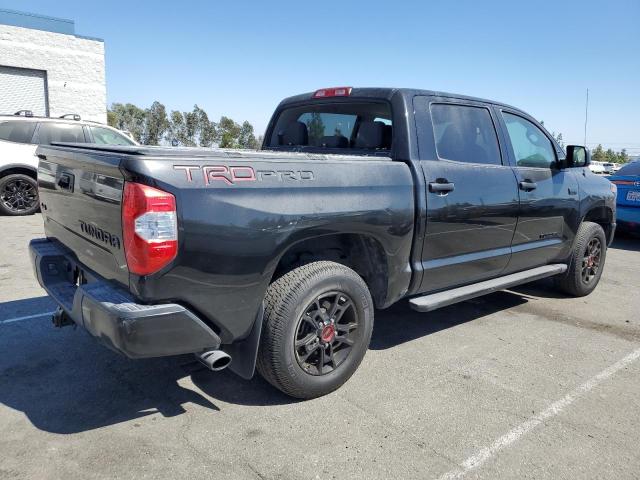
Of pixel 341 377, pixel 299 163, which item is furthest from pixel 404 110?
pixel 341 377

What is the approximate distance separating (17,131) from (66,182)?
7.60 m

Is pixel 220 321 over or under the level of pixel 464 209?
under

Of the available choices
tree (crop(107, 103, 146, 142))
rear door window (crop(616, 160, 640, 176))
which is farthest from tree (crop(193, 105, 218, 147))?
rear door window (crop(616, 160, 640, 176))

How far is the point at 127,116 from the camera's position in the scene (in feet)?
107

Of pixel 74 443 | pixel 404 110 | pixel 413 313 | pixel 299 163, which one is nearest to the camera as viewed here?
pixel 74 443

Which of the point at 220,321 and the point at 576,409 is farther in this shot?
the point at 576,409

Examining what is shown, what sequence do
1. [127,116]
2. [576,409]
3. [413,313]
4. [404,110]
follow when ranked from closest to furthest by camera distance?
[576,409] → [404,110] → [413,313] → [127,116]

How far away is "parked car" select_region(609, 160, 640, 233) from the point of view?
8672 millimetres

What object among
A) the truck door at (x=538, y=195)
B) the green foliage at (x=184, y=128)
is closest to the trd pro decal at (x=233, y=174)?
the truck door at (x=538, y=195)

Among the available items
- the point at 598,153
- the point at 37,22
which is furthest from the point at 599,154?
the point at 37,22

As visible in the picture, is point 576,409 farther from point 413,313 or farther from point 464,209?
point 413,313

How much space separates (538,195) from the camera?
464cm

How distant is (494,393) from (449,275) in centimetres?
92

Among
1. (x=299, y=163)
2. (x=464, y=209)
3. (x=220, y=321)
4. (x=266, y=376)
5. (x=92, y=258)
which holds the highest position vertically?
(x=299, y=163)
